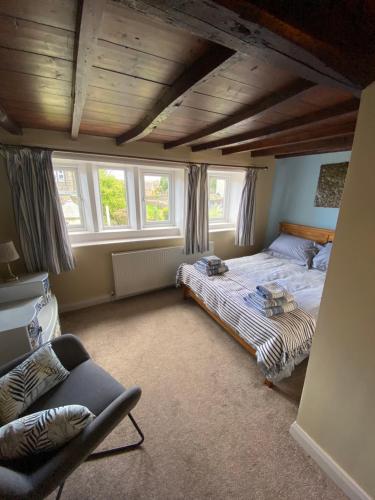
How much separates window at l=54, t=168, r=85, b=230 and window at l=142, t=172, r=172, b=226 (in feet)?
2.70

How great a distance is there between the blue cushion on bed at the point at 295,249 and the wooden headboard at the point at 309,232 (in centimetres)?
14

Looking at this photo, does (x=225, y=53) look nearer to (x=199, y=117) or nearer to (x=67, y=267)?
(x=199, y=117)

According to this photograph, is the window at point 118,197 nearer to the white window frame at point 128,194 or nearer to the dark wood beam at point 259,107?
the white window frame at point 128,194

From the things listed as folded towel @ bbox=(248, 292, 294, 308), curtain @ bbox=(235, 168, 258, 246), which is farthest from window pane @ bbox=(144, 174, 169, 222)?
folded towel @ bbox=(248, 292, 294, 308)

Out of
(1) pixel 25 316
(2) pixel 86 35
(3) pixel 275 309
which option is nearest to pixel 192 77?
(2) pixel 86 35

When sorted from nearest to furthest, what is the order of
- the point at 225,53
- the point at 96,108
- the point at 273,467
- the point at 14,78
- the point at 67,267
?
the point at 225,53, the point at 14,78, the point at 273,467, the point at 96,108, the point at 67,267

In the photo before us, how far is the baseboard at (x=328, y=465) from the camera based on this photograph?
3.48ft

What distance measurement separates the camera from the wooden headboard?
2.98 metres

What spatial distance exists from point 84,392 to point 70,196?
2211mm

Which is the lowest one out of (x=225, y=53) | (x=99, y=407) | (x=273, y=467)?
(x=273, y=467)

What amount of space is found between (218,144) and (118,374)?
8.43 ft

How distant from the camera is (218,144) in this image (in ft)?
7.87

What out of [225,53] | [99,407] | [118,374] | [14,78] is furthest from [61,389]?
[225,53]

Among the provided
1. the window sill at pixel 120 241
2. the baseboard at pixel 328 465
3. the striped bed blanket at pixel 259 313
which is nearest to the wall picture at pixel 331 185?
the striped bed blanket at pixel 259 313
